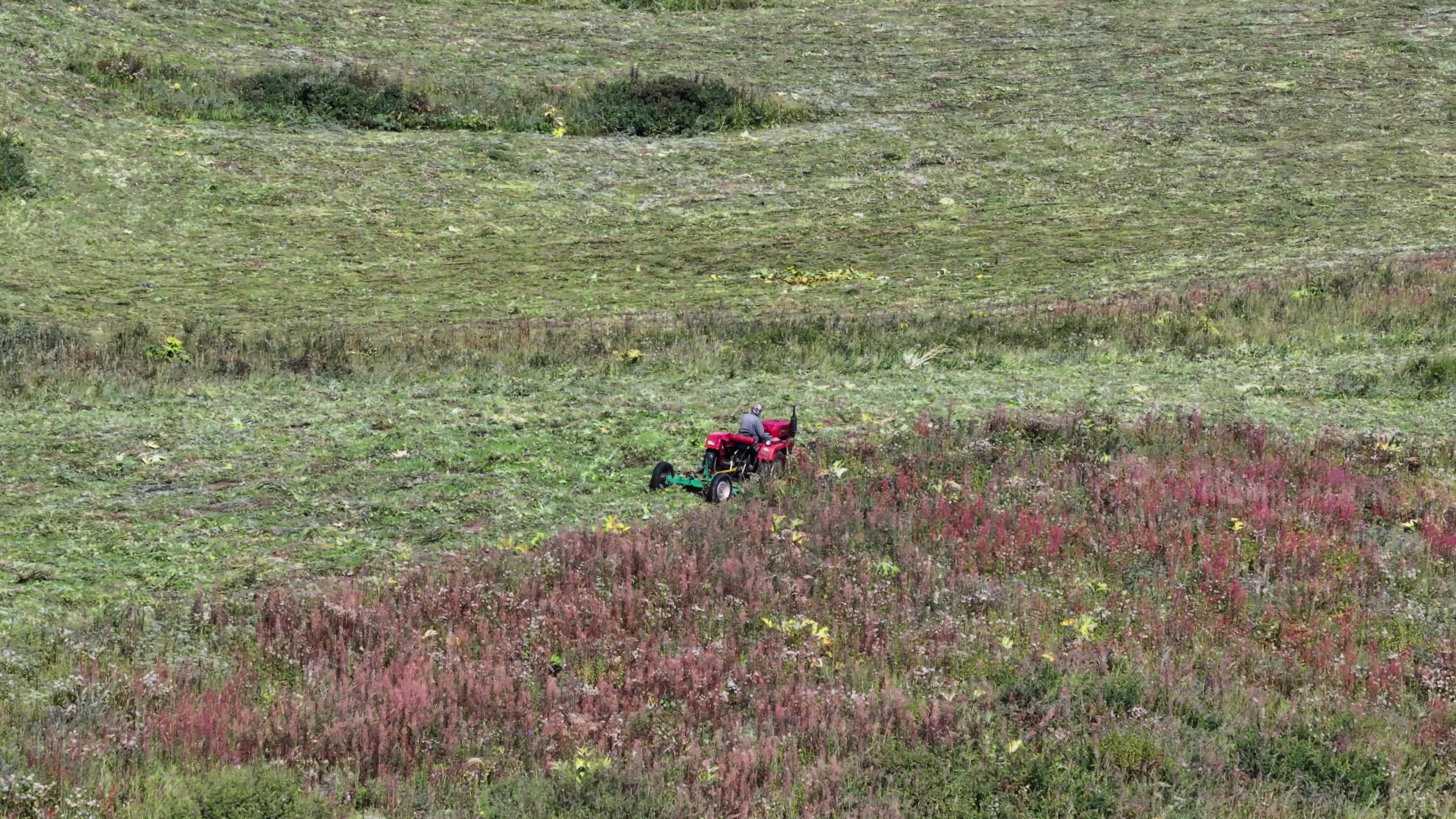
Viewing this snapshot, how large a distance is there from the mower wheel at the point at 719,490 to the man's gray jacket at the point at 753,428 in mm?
652

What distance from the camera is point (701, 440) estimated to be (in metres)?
20.0

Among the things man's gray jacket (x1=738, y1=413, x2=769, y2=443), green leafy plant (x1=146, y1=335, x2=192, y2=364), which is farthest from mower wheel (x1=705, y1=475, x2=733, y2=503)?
green leafy plant (x1=146, y1=335, x2=192, y2=364)

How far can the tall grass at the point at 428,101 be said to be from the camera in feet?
141

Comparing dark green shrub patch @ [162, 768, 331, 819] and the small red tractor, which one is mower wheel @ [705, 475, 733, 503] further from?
dark green shrub patch @ [162, 768, 331, 819]

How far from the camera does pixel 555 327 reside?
2923 centimetres

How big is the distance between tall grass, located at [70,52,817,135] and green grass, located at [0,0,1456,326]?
0.94 meters

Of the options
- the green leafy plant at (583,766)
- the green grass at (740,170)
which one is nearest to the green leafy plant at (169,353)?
the green grass at (740,170)

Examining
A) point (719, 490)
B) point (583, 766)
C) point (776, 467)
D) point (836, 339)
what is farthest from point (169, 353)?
point (583, 766)

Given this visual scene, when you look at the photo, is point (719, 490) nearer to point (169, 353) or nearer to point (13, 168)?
point (169, 353)

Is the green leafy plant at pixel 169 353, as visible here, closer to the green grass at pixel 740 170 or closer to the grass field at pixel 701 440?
the grass field at pixel 701 440

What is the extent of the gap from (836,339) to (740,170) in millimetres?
16659

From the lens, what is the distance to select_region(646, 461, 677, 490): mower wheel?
57.6 feet

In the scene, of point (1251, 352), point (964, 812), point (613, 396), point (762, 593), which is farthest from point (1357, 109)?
point (964, 812)

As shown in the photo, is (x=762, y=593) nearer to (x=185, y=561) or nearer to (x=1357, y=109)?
(x=185, y=561)
